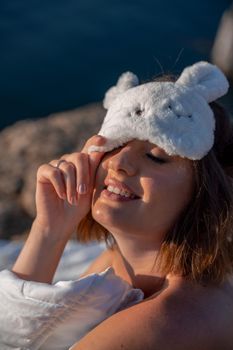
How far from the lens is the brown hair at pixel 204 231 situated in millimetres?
1431

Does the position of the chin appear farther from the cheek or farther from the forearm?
the forearm

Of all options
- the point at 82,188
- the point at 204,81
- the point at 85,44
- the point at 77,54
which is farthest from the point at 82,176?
the point at 85,44

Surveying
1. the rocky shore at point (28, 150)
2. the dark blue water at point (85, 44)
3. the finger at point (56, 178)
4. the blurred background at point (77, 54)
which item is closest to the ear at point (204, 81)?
the finger at point (56, 178)

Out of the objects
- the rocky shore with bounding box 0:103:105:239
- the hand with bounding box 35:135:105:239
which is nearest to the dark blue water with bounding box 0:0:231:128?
the rocky shore with bounding box 0:103:105:239

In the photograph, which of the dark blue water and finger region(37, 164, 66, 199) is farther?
the dark blue water

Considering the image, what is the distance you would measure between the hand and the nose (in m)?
0.06

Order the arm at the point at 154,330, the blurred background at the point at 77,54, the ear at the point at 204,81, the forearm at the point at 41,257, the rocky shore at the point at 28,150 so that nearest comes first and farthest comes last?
the arm at the point at 154,330, the ear at the point at 204,81, the forearm at the point at 41,257, the rocky shore at the point at 28,150, the blurred background at the point at 77,54

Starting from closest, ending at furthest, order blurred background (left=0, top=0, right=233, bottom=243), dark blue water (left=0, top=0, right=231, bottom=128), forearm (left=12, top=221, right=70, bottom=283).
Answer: forearm (left=12, top=221, right=70, bottom=283), blurred background (left=0, top=0, right=233, bottom=243), dark blue water (left=0, top=0, right=231, bottom=128)

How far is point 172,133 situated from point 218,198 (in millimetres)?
193

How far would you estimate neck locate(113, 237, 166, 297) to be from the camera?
1.49 meters

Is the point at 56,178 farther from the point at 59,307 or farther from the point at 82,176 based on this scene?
the point at 59,307

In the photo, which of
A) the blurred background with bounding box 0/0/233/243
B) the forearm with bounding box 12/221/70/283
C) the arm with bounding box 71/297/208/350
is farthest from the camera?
the blurred background with bounding box 0/0/233/243

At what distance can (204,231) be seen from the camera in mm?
1472

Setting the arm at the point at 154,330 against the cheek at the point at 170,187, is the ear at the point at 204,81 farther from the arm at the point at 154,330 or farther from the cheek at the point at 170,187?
the arm at the point at 154,330
